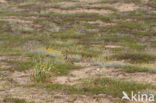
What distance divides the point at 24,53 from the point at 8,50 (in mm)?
1703

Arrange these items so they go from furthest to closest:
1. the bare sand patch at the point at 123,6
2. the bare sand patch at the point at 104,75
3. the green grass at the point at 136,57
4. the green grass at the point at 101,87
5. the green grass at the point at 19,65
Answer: the bare sand patch at the point at 123,6, the green grass at the point at 136,57, the green grass at the point at 19,65, the bare sand patch at the point at 104,75, the green grass at the point at 101,87

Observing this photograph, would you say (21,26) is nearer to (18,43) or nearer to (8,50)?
(18,43)

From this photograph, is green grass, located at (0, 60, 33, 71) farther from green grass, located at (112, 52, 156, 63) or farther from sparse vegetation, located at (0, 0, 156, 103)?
green grass, located at (112, 52, 156, 63)

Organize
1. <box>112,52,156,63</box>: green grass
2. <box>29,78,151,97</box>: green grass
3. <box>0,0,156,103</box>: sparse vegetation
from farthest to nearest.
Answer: <box>112,52,156,63</box>: green grass
<box>0,0,156,103</box>: sparse vegetation
<box>29,78,151,97</box>: green grass

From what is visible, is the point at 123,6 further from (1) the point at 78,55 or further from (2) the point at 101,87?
(2) the point at 101,87

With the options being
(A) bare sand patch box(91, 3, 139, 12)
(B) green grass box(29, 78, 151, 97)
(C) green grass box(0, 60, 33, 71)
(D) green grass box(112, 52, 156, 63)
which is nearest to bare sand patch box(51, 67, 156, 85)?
(B) green grass box(29, 78, 151, 97)

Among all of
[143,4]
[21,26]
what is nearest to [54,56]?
[21,26]

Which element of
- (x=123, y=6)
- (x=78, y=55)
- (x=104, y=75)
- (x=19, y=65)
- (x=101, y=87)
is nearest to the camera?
(x=101, y=87)

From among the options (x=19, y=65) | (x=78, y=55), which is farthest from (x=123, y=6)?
(x=19, y=65)

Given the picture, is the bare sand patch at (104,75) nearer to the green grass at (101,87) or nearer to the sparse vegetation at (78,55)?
the sparse vegetation at (78,55)

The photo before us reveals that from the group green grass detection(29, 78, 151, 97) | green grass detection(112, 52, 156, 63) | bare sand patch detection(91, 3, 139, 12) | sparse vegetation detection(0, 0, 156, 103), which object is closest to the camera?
green grass detection(29, 78, 151, 97)

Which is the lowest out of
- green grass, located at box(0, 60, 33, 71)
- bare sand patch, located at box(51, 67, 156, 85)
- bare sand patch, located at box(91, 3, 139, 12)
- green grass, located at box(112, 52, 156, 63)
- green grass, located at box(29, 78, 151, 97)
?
green grass, located at box(112, 52, 156, 63)

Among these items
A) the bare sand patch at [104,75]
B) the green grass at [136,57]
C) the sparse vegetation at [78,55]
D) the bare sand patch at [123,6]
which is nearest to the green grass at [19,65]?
the sparse vegetation at [78,55]

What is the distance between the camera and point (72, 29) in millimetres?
24438
